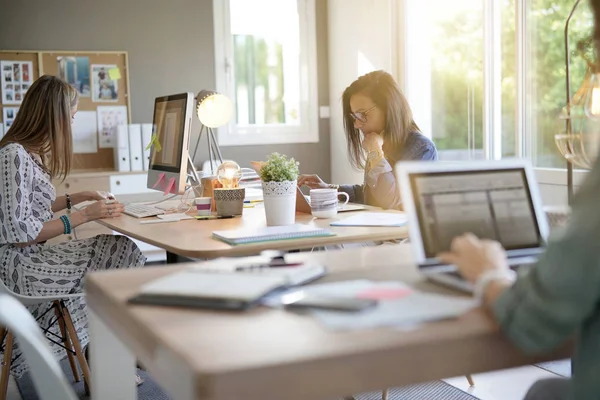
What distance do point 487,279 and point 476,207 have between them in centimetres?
28

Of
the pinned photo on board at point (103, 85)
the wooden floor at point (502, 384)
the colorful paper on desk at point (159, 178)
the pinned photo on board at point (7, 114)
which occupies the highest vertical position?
the pinned photo on board at point (103, 85)

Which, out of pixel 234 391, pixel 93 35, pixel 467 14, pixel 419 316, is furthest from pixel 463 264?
pixel 93 35

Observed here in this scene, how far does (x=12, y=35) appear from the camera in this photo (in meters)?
5.05

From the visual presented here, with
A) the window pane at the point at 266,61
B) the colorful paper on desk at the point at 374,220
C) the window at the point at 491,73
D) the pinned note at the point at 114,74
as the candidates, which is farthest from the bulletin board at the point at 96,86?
the colorful paper on desk at the point at 374,220

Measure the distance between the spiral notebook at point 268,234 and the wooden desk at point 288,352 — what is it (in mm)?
814

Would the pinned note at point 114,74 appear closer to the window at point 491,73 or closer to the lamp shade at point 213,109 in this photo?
the window at point 491,73

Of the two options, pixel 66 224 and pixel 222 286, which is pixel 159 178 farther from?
pixel 222 286

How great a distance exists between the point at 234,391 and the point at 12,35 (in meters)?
4.82

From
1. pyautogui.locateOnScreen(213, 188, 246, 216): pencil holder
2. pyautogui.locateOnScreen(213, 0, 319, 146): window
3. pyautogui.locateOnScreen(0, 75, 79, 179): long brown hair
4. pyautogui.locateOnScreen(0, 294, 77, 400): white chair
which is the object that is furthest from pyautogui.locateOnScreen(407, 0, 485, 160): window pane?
pyautogui.locateOnScreen(0, 294, 77, 400): white chair

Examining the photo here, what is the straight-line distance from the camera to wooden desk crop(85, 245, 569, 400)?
848 millimetres

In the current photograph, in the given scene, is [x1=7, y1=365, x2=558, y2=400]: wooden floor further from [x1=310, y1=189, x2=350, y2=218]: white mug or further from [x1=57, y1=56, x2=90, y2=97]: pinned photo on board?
[x1=57, y1=56, x2=90, y2=97]: pinned photo on board

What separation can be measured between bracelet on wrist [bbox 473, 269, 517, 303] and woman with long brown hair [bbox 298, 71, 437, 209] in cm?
173

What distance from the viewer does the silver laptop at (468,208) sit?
1.26 metres

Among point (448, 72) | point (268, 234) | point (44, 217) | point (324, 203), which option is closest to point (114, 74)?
point (448, 72)
